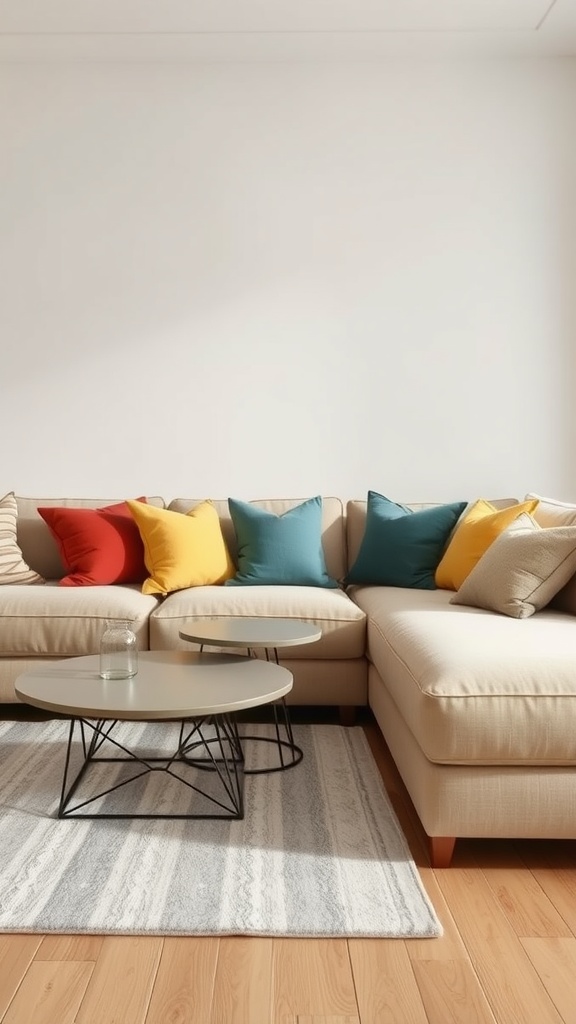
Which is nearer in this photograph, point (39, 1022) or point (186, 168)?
point (39, 1022)

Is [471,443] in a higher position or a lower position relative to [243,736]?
higher

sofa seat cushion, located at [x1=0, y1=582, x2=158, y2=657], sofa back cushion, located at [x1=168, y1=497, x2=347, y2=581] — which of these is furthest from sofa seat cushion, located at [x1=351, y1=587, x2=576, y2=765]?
sofa back cushion, located at [x1=168, y1=497, x2=347, y2=581]

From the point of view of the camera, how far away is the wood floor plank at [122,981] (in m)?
1.61

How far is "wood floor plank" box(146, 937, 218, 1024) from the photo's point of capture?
1614 millimetres

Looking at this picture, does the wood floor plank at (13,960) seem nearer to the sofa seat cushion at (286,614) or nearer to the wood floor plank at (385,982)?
the wood floor plank at (385,982)

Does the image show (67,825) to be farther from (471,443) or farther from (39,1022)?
(471,443)

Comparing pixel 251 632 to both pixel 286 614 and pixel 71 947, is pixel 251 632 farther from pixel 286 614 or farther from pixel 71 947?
pixel 71 947

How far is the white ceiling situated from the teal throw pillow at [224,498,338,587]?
225 centimetres

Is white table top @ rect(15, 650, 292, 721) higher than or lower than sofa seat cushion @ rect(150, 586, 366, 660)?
higher

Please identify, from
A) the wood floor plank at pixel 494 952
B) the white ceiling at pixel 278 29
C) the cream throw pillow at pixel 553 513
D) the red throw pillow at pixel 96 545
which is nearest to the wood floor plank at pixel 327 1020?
the wood floor plank at pixel 494 952

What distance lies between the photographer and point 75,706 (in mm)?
2229

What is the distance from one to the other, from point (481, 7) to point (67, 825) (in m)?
3.85

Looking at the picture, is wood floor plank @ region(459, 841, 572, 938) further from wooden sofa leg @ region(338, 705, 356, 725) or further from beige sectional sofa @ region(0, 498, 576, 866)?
wooden sofa leg @ region(338, 705, 356, 725)

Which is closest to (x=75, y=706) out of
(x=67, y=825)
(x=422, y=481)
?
(x=67, y=825)
